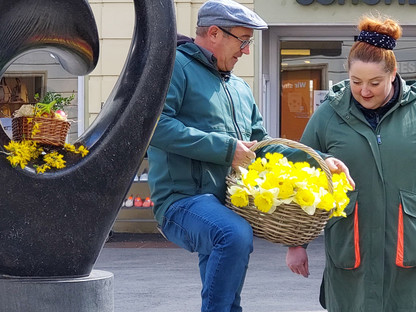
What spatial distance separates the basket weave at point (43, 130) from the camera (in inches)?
175

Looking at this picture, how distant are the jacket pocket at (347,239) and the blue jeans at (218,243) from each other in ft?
1.51

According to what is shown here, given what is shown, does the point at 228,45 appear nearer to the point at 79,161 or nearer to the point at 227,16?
the point at 227,16

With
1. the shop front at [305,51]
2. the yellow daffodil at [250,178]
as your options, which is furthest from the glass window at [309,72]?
the yellow daffodil at [250,178]

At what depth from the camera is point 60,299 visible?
4336mm

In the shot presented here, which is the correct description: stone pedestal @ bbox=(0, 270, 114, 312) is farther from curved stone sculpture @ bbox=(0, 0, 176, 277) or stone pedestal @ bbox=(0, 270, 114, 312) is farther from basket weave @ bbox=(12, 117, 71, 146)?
basket weave @ bbox=(12, 117, 71, 146)

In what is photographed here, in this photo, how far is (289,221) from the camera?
4.29 meters

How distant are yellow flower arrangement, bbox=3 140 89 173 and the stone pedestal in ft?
1.64

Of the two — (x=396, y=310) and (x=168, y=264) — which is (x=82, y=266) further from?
(x=168, y=264)

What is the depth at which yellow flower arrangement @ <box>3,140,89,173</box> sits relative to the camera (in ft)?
14.2

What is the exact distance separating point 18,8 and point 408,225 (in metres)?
1.99

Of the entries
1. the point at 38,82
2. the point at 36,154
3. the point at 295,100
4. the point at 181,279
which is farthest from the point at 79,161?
the point at 295,100

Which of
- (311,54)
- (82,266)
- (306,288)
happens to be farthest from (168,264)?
(82,266)

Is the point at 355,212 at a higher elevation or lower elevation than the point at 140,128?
lower

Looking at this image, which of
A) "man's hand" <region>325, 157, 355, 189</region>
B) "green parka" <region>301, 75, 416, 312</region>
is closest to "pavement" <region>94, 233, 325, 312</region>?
"green parka" <region>301, 75, 416, 312</region>
